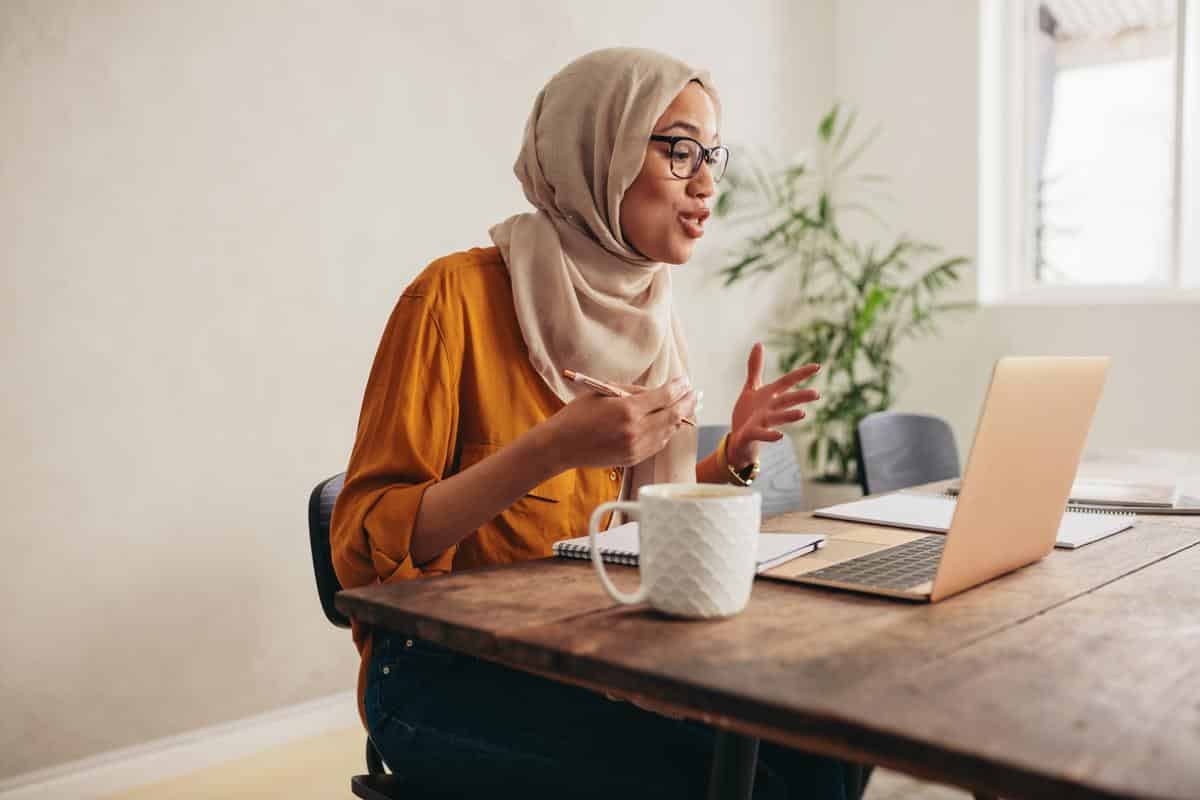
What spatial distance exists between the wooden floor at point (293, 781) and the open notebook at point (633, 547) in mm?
1309

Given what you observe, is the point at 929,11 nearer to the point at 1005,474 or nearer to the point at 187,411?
the point at 187,411

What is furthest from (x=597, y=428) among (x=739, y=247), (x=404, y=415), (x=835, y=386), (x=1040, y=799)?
(x=835, y=386)

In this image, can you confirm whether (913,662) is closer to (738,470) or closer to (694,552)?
(694,552)

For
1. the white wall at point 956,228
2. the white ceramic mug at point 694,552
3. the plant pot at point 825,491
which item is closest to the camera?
the white ceramic mug at point 694,552

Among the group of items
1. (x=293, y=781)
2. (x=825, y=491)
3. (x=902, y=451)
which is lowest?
(x=293, y=781)

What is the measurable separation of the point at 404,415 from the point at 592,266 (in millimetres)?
397

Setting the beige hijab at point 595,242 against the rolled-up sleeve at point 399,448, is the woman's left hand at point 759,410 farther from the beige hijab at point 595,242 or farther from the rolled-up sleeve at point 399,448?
the rolled-up sleeve at point 399,448

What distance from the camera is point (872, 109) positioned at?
433cm

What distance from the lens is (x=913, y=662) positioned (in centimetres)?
76

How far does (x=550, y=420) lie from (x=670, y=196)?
491mm

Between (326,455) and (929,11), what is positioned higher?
(929,11)

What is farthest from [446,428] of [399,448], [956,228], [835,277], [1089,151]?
[1089,151]

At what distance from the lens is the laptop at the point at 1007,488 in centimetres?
92

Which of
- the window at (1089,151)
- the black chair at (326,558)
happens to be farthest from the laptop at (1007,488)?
the window at (1089,151)
